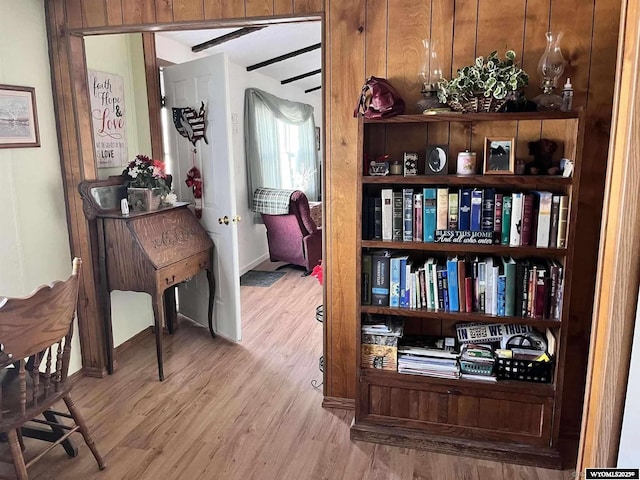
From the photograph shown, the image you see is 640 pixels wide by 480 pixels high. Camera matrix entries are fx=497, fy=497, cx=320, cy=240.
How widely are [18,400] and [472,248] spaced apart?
1947 millimetres

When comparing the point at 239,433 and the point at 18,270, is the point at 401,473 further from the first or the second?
the point at 18,270

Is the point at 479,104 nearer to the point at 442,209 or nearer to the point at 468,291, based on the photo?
the point at 442,209

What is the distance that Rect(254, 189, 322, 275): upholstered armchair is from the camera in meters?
5.17

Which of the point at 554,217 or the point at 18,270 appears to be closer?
the point at 554,217

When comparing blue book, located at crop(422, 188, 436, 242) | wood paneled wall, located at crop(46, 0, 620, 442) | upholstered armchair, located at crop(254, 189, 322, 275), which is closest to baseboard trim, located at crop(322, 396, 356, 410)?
wood paneled wall, located at crop(46, 0, 620, 442)

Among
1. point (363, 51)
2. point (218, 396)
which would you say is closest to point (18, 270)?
point (218, 396)

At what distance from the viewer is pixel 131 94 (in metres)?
3.47

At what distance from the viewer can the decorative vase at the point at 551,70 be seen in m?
2.04

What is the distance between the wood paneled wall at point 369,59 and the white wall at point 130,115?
0.48 metres

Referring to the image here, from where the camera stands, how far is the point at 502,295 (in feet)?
7.18

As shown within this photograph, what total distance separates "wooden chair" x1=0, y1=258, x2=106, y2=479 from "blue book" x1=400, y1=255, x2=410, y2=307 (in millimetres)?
1411

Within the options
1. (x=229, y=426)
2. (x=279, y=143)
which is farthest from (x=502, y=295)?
(x=279, y=143)

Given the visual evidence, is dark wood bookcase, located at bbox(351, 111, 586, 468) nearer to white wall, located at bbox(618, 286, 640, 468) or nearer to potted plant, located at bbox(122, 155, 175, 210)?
white wall, located at bbox(618, 286, 640, 468)

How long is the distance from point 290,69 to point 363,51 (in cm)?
386
